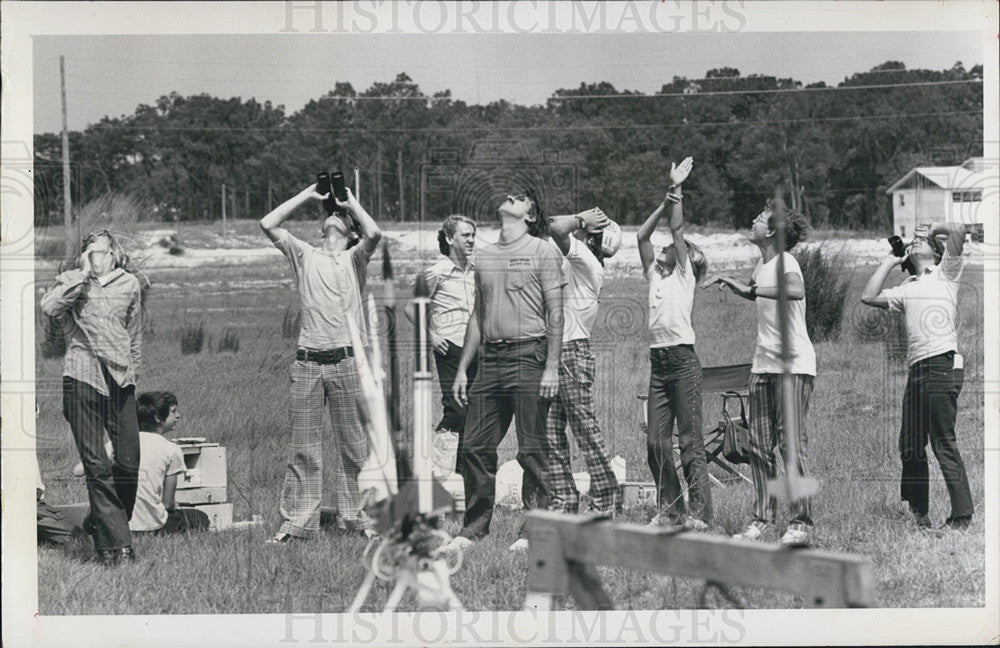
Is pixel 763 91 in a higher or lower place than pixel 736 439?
higher

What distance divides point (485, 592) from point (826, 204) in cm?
274

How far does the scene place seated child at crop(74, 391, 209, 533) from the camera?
6977mm

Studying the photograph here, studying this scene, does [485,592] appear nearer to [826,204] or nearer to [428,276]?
[428,276]

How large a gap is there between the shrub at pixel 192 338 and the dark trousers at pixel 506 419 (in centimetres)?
149

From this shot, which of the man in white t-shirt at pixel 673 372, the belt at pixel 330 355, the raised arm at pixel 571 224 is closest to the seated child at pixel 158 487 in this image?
the belt at pixel 330 355

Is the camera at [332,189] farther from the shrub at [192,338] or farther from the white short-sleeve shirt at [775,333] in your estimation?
the white short-sleeve shirt at [775,333]

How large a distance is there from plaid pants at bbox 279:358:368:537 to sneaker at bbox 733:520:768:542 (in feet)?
6.25

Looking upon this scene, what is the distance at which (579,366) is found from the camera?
7.16m

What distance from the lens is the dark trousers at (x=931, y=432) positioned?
7.09 m

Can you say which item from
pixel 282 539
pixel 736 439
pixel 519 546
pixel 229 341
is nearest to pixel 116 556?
pixel 282 539

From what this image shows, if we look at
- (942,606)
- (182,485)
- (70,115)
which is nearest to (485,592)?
(182,485)

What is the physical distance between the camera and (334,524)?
7074 millimetres

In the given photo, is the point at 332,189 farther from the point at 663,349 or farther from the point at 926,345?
the point at 926,345

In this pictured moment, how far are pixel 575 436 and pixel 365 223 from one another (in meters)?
1.50
